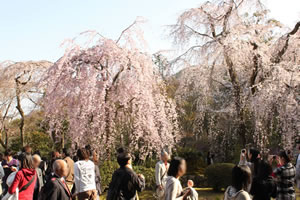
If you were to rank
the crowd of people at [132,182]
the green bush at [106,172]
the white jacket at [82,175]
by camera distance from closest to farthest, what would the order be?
the crowd of people at [132,182] < the white jacket at [82,175] < the green bush at [106,172]

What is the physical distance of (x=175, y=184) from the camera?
3586 millimetres

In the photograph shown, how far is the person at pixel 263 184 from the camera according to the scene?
14.7ft

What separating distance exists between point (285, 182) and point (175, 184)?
247cm

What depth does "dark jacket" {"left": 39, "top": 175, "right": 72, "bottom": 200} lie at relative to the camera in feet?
13.3

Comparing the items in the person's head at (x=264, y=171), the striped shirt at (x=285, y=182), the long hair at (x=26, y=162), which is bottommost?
the striped shirt at (x=285, y=182)

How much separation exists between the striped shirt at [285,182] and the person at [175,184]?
227 cm

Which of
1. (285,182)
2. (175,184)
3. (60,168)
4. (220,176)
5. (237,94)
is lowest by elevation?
(220,176)

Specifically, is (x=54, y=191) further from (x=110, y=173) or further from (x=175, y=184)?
(x=110, y=173)

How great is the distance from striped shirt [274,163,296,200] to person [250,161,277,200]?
0.68 metres

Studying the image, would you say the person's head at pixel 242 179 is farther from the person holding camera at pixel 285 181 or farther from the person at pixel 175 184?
the person holding camera at pixel 285 181

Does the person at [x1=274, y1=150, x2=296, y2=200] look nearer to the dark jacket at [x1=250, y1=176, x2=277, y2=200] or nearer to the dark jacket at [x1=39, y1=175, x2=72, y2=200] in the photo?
the dark jacket at [x1=250, y1=176, x2=277, y2=200]

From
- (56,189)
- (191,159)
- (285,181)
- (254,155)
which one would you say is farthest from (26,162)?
(191,159)

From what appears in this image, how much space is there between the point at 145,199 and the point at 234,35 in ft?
19.6

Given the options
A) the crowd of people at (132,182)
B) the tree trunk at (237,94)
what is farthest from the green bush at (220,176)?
the crowd of people at (132,182)
